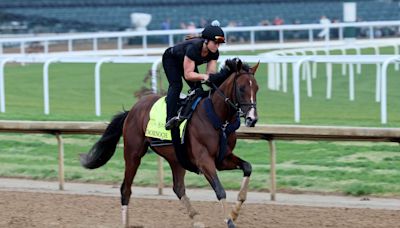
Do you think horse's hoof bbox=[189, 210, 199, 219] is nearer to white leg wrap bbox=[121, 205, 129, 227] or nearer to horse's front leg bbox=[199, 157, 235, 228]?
white leg wrap bbox=[121, 205, 129, 227]

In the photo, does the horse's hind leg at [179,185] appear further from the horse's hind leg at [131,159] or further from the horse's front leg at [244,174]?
the horse's front leg at [244,174]

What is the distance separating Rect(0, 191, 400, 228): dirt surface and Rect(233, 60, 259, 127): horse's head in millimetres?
1166

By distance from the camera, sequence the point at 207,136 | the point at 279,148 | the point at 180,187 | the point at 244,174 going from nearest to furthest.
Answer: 1. the point at 207,136
2. the point at 244,174
3. the point at 180,187
4. the point at 279,148

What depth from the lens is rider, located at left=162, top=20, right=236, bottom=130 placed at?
8716 millimetres

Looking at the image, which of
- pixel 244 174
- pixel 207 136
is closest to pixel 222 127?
pixel 207 136

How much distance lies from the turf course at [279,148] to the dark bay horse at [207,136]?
79.5 inches

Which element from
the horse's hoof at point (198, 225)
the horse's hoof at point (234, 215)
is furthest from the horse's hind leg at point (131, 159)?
the horse's hoof at point (234, 215)

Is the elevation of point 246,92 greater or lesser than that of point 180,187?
greater

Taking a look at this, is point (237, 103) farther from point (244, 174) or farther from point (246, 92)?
point (244, 174)

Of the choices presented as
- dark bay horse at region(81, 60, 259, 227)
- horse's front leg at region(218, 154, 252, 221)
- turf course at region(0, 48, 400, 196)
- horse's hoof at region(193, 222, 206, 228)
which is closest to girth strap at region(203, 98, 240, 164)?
dark bay horse at region(81, 60, 259, 227)

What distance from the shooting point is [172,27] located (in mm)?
44625

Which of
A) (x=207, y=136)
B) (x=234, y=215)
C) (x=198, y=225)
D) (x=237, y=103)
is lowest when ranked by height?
(x=198, y=225)

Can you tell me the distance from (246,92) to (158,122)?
1.12 metres

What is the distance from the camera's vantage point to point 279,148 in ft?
41.8
